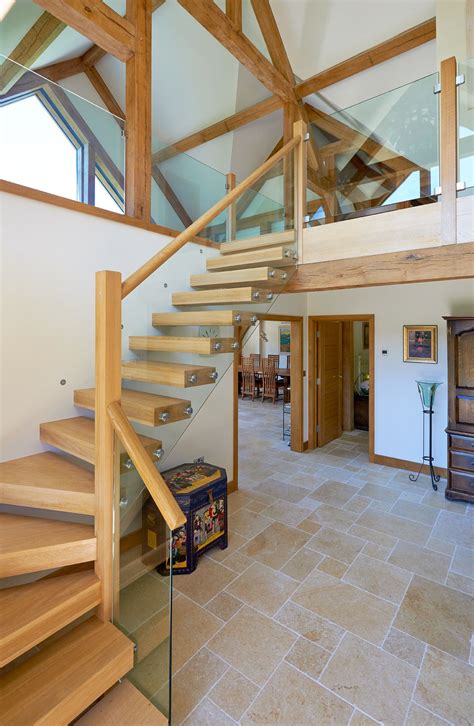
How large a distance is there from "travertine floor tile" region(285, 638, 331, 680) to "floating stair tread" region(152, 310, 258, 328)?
193 cm

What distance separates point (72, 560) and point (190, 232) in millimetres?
1999

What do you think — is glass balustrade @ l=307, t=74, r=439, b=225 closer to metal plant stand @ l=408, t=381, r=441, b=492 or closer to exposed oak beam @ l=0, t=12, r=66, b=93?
metal plant stand @ l=408, t=381, r=441, b=492

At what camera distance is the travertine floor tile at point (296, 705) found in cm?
159

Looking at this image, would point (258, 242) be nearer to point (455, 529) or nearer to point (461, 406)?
point (461, 406)

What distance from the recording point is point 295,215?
3.20 meters

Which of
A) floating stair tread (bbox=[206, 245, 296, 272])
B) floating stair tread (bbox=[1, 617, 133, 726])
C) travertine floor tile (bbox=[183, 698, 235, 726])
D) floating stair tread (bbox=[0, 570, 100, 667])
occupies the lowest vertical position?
travertine floor tile (bbox=[183, 698, 235, 726])

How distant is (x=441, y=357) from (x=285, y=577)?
10.5ft

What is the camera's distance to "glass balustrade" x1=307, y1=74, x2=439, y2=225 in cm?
253

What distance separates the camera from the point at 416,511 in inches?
139

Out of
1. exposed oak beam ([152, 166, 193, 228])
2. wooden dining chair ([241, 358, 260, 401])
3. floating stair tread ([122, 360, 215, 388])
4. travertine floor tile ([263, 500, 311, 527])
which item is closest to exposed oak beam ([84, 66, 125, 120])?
exposed oak beam ([152, 166, 193, 228])

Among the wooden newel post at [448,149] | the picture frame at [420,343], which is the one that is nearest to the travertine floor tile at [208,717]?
the wooden newel post at [448,149]

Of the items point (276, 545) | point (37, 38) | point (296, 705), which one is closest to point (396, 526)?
point (276, 545)

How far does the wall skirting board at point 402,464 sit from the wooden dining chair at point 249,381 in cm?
468

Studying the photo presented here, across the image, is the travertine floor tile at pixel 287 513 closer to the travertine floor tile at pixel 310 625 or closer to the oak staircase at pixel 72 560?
the travertine floor tile at pixel 310 625
